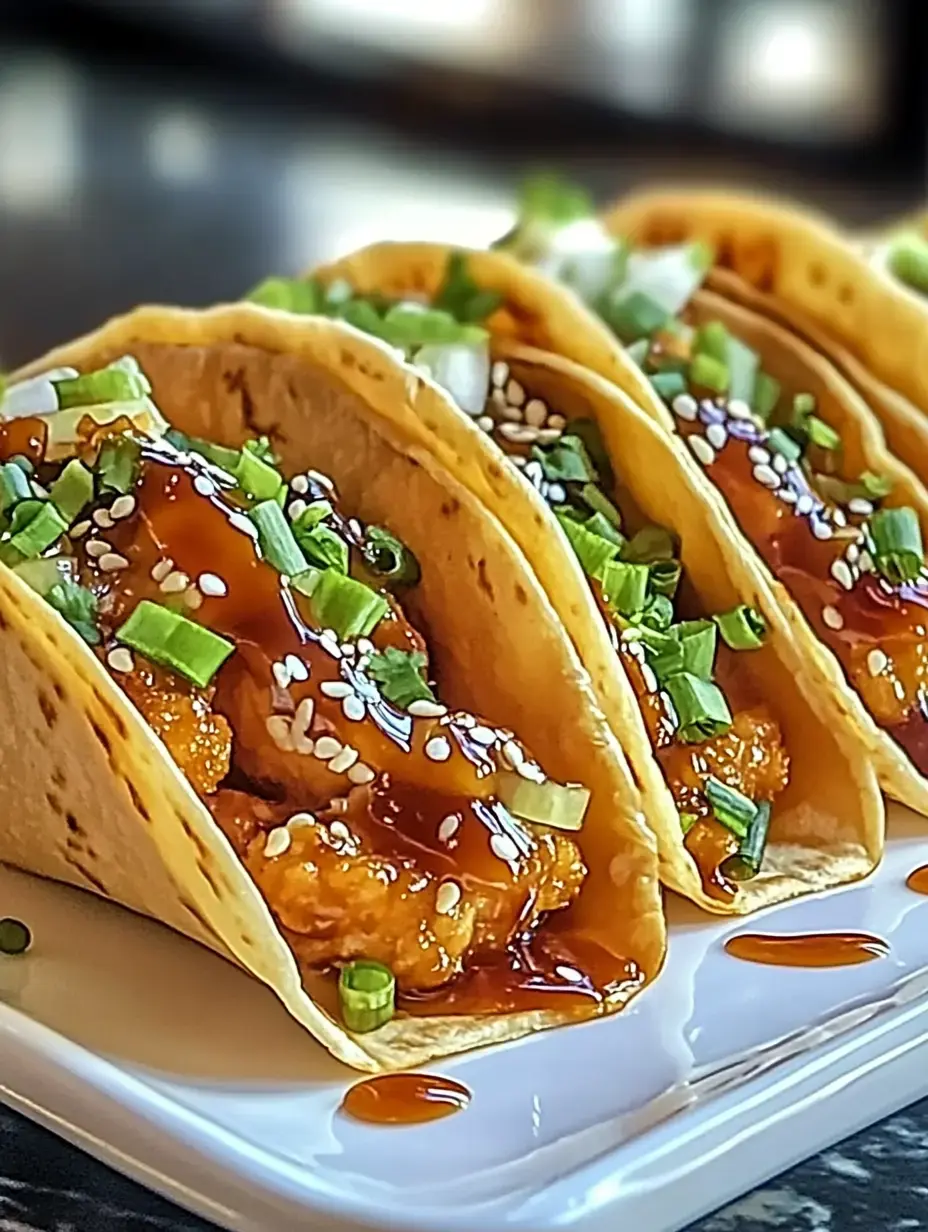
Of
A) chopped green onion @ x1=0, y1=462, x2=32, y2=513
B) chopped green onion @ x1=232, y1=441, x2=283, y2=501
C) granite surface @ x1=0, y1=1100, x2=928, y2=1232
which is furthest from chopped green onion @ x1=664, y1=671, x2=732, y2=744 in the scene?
chopped green onion @ x1=0, y1=462, x2=32, y2=513

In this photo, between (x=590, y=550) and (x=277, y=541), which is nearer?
(x=277, y=541)

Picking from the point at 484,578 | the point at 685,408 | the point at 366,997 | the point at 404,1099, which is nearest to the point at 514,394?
the point at 685,408

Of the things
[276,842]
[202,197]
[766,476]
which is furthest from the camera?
[202,197]

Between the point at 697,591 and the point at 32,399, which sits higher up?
the point at 32,399

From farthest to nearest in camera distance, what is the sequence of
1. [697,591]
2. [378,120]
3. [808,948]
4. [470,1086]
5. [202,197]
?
[378,120] < [202,197] < [697,591] < [808,948] < [470,1086]

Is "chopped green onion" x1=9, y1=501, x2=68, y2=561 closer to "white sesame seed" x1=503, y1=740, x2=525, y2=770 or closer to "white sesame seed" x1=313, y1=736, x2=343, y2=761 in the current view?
"white sesame seed" x1=313, y1=736, x2=343, y2=761

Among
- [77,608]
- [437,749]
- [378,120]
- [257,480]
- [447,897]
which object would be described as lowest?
[447,897]

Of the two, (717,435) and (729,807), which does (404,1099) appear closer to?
(729,807)

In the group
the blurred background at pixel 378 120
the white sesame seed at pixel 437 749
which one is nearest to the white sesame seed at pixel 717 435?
the white sesame seed at pixel 437 749
